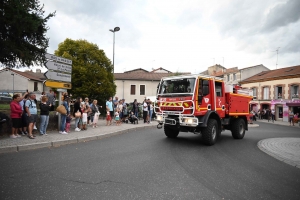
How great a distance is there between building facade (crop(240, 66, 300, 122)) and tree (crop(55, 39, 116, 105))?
26843 millimetres

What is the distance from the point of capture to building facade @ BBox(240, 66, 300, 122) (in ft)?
94.0

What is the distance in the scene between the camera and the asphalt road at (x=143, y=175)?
10.8 feet

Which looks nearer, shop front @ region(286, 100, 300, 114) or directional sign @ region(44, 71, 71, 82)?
directional sign @ region(44, 71, 71, 82)

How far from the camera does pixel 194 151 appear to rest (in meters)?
6.39

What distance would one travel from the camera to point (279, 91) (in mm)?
31438

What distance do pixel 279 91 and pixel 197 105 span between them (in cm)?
3163

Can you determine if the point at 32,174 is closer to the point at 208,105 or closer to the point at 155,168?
the point at 155,168

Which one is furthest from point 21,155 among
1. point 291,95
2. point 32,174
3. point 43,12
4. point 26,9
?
point 291,95

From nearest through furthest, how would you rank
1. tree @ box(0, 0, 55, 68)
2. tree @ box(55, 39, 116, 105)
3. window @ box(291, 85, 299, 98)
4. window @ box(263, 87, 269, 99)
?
tree @ box(0, 0, 55, 68)
tree @ box(55, 39, 116, 105)
window @ box(291, 85, 299, 98)
window @ box(263, 87, 269, 99)

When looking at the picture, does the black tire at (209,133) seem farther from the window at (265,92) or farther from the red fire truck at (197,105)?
the window at (265,92)

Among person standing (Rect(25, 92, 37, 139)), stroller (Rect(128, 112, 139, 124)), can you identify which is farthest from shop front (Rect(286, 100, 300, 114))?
person standing (Rect(25, 92, 37, 139))

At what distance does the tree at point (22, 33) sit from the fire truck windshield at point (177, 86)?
6976 millimetres

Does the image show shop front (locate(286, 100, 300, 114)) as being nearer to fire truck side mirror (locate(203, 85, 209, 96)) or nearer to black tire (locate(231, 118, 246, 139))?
→ black tire (locate(231, 118, 246, 139))

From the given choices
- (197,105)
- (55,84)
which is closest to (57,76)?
(55,84)
